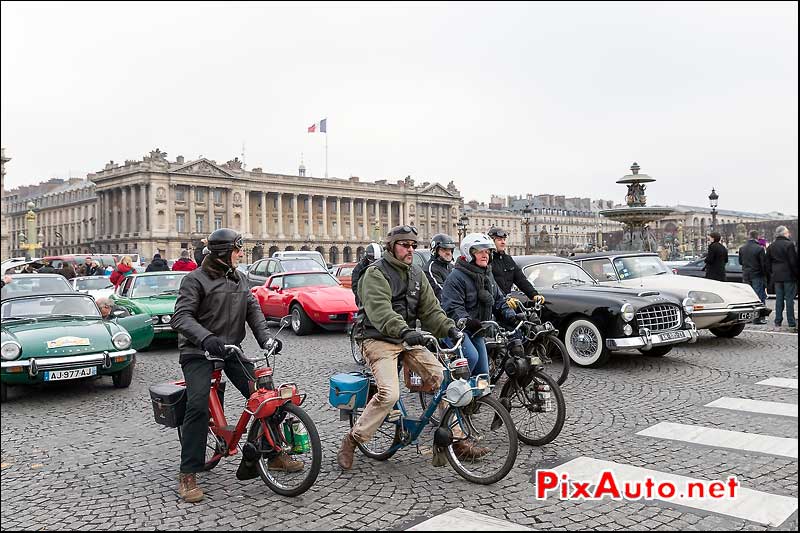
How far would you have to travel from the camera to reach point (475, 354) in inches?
270

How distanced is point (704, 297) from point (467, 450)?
26.1ft

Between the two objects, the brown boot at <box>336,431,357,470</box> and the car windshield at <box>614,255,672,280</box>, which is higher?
the car windshield at <box>614,255,672,280</box>

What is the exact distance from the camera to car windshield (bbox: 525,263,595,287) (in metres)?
11.2

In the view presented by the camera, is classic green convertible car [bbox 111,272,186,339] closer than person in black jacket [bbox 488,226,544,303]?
No

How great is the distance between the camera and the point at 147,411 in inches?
308

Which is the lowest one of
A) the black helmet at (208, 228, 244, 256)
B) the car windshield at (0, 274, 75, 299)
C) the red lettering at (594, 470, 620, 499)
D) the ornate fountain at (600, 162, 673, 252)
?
the red lettering at (594, 470, 620, 499)

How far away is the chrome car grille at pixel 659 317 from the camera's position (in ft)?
32.0

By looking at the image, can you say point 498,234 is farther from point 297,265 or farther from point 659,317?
point 297,265

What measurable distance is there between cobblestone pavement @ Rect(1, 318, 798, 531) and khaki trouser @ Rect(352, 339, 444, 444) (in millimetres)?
430

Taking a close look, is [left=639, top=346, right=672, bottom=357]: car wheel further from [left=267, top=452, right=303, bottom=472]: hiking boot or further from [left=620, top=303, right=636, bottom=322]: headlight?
[left=267, top=452, right=303, bottom=472]: hiking boot

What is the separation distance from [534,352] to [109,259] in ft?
118

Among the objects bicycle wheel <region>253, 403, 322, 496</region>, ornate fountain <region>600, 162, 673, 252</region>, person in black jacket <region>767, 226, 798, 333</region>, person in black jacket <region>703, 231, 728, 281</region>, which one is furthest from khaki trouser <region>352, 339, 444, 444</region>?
ornate fountain <region>600, 162, 673, 252</region>

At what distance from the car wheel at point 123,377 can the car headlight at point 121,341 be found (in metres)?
0.30

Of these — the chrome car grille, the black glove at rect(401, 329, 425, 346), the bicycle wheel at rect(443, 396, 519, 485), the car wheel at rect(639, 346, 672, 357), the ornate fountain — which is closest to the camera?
the bicycle wheel at rect(443, 396, 519, 485)
